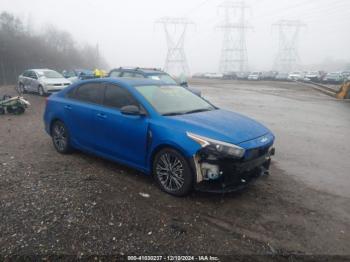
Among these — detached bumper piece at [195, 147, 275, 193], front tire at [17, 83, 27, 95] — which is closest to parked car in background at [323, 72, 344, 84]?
front tire at [17, 83, 27, 95]

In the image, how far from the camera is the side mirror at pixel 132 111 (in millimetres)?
4805

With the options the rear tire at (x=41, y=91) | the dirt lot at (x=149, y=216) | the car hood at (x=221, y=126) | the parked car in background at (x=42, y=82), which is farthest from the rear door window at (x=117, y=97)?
the rear tire at (x=41, y=91)

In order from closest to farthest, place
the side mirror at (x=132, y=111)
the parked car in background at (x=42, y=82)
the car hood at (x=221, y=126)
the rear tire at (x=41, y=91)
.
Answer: the car hood at (x=221, y=126), the side mirror at (x=132, y=111), the parked car in background at (x=42, y=82), the rear tire at (x=41, y=91)

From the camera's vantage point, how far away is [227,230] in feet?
12.3

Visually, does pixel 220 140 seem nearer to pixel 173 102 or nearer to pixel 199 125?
pixel 199 125

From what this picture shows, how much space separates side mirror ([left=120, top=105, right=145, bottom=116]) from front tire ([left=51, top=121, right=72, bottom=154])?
184 centimetres

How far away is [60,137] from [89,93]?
1169 millimetres

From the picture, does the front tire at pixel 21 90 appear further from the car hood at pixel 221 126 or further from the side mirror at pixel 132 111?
the car hood at pixel 221 126

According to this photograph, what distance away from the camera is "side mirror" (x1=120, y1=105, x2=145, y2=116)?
4805 mm

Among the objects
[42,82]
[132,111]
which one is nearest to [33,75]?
[42,82]

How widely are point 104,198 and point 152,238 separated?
114cm

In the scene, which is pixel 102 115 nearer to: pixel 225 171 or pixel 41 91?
pixel 225 171

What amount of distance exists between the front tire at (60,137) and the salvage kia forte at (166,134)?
0.13 ft

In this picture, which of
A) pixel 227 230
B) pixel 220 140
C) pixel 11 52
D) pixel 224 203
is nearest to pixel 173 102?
pixel 220 140
